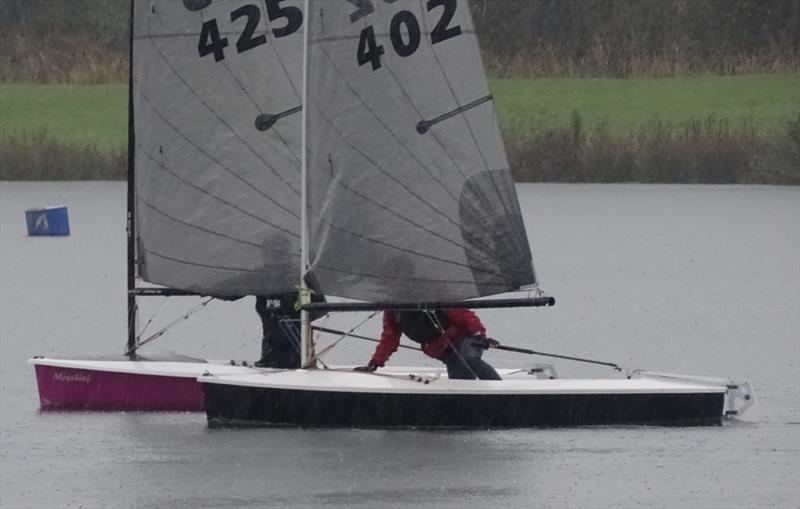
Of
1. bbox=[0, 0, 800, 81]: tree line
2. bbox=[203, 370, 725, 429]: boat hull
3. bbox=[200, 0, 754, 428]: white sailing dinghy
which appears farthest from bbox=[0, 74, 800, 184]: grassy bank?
bbox=[203, 370, 725, 429]: boat hull

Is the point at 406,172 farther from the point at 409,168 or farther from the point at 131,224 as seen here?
the point at 131,224

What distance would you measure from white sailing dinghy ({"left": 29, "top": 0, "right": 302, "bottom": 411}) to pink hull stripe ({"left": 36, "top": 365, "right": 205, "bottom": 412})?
0.4 inches

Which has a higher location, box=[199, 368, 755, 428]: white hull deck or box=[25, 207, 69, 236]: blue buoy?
box=[25, 207, 69, 236]: blue buoy

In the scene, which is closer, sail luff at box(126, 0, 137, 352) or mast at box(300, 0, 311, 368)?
mast at box(300, 0, 311, 368)

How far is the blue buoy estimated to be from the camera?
41.4 metres

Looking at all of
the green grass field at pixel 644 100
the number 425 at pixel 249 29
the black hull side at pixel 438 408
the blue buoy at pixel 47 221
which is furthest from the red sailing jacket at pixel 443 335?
the green grass field at pixel 644 100

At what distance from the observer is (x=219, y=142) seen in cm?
2017

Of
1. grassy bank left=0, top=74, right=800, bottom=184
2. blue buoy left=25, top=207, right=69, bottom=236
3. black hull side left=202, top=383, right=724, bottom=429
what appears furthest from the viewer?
grassy bank left=0, top=74, right=800, bottom=184

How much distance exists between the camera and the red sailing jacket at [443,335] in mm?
18234

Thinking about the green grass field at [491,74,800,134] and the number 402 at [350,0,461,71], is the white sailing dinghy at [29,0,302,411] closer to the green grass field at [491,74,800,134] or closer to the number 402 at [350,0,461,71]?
the number 402 at [350,0,461,71]

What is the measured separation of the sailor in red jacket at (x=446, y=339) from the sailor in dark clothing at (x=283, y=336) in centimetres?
86

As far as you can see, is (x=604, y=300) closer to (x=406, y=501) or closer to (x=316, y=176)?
(x=316, y=176)

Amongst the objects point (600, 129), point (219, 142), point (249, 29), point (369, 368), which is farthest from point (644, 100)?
point (369, 368)

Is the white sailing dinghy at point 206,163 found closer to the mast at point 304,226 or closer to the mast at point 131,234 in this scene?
the mast at point 131,234
